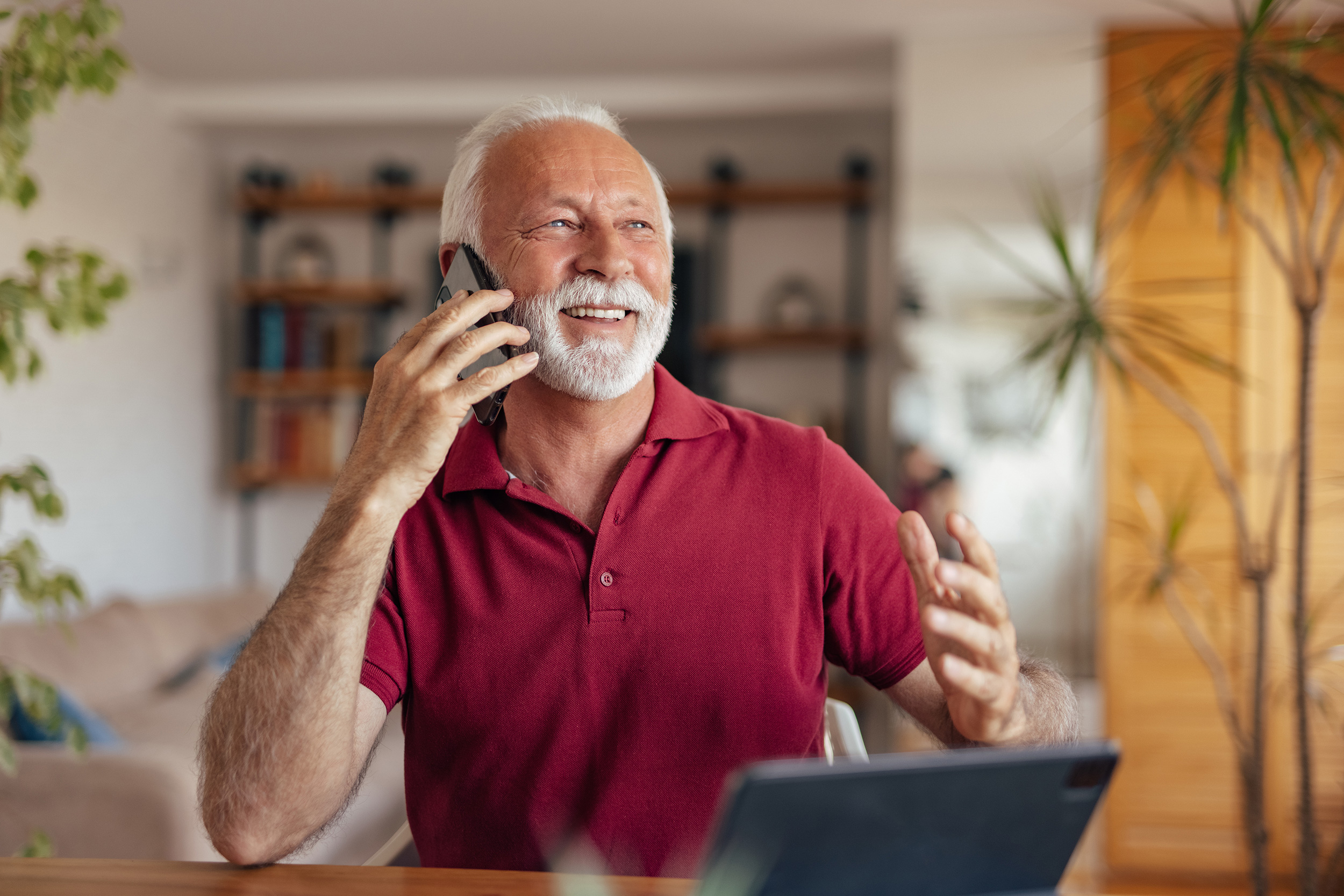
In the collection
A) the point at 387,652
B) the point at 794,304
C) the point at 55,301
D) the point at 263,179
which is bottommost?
the point at 387,652

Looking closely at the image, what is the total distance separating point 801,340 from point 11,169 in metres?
3.30

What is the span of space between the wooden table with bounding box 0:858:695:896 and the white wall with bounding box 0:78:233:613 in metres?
2.80

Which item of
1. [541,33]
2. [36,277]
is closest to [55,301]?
[36,277]

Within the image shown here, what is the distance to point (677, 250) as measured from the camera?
4.64 meters

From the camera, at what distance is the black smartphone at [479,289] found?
133cm

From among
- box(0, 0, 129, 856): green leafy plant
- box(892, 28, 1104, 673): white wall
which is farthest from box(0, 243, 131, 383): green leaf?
box(892, 28, 1104, 673): white wall

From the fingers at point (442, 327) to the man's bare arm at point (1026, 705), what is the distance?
62 centimetres

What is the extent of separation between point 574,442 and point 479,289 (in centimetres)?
23

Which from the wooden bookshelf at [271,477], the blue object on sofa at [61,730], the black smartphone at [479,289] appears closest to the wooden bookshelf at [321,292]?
the wooden bookshelf at [271,477]

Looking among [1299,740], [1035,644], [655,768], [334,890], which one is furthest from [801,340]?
[334,890]

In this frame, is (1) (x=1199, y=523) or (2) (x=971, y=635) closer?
(2) (x=971, y=635)

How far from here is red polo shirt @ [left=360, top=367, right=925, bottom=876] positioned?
122 cm

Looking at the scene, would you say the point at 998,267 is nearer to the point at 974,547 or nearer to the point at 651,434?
the point at 651,434

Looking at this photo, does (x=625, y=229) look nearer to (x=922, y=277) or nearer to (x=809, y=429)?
(x=809, y=429)
